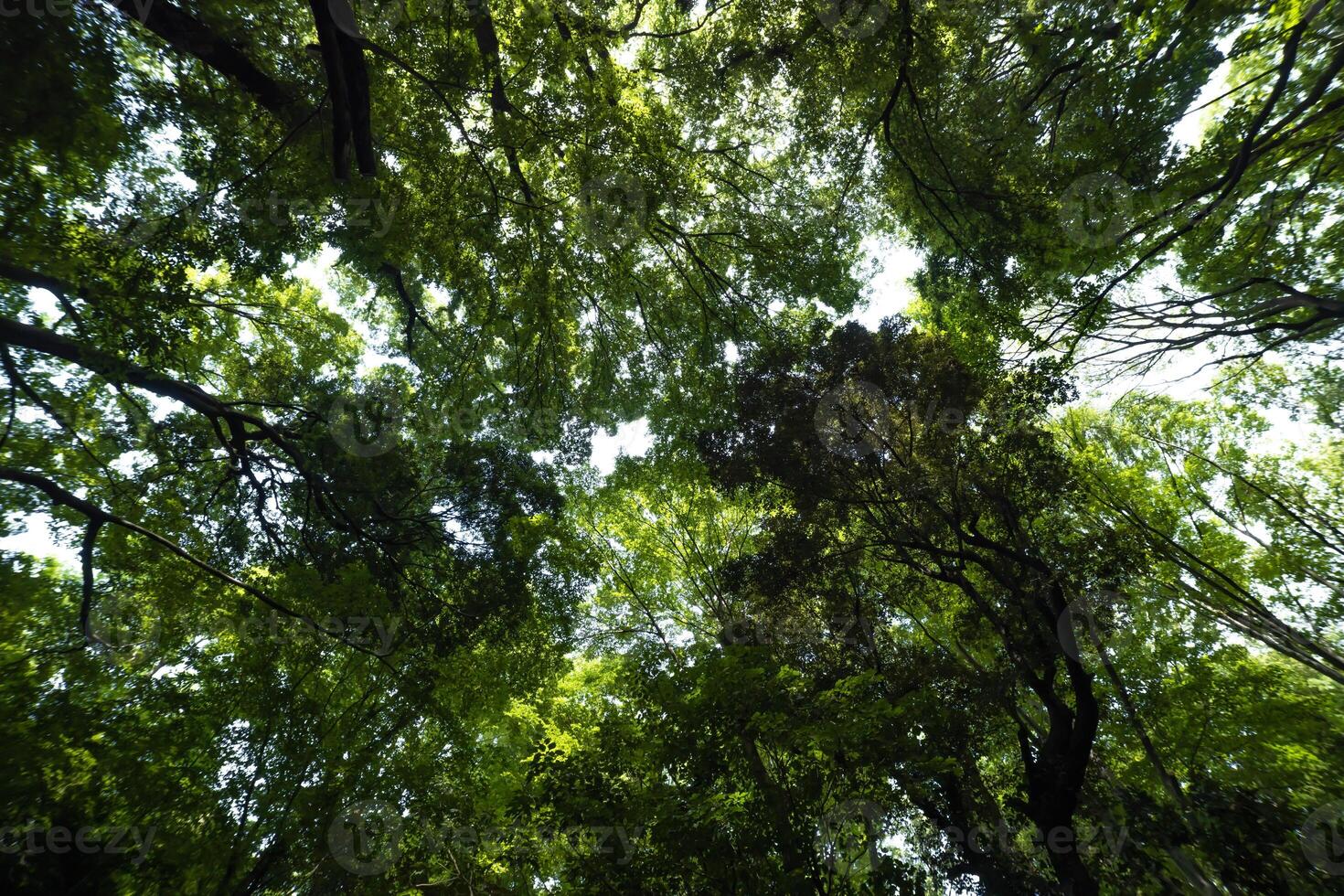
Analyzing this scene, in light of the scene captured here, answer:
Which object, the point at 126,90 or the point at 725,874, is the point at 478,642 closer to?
the point at 725,874

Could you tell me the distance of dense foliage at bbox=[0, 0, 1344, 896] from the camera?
17.3 ft

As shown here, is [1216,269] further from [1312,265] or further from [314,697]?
[314,697]

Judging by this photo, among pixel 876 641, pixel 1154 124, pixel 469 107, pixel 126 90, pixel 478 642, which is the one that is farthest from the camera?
pixel 876 641

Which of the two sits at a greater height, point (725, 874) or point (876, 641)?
point (876, 641)

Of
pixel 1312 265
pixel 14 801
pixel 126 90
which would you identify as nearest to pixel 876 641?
pixel 1312 265

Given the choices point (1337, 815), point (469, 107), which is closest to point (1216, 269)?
point (1337, 815)

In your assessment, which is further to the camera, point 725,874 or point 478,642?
point 478,642

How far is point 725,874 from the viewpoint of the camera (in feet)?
16.3

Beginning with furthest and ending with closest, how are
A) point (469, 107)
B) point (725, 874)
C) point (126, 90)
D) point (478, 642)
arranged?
1. point (478, 642)
2. point (469, 107)
3. point (126, 90)
4. point (725, 874)

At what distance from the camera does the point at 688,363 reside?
9.37 m

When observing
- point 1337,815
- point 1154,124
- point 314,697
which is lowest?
point 1337,815

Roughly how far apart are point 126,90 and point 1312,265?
12055 millimetres

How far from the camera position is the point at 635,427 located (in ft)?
35.4

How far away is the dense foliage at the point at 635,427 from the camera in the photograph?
17.3ft
